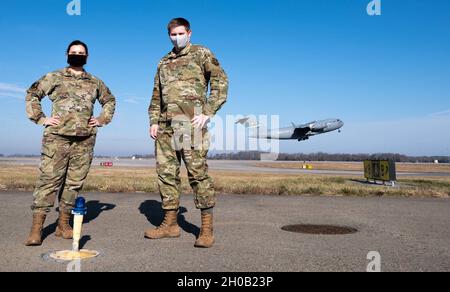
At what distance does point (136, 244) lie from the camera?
3.94 metres

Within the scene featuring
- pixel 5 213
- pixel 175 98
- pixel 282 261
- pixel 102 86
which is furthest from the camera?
pixel 5 213

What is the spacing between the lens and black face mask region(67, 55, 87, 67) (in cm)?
453

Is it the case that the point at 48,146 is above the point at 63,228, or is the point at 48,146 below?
above

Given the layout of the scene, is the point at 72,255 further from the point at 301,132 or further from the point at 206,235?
the point at 301,132

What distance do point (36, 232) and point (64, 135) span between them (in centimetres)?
109

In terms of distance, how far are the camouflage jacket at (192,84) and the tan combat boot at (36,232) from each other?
5.51 ft

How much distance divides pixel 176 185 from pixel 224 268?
1.70 meters

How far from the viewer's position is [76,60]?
4.55 m

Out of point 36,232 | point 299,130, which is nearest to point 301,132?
point 299,130

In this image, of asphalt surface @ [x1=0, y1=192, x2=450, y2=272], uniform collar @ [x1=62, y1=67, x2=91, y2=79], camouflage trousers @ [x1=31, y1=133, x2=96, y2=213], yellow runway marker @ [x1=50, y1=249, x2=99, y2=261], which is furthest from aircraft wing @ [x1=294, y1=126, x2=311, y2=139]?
yellow runway marker @ [x1=50, y1=249, x2=99, y2=261]

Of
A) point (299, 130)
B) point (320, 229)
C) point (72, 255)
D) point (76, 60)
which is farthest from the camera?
point (299, 130)

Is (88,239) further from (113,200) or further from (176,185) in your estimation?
(113,200)

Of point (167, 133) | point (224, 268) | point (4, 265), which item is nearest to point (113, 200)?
point (167, 133)

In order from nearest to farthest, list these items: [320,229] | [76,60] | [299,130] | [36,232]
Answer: [36,232], [76,60], [320,229], [299,130]
